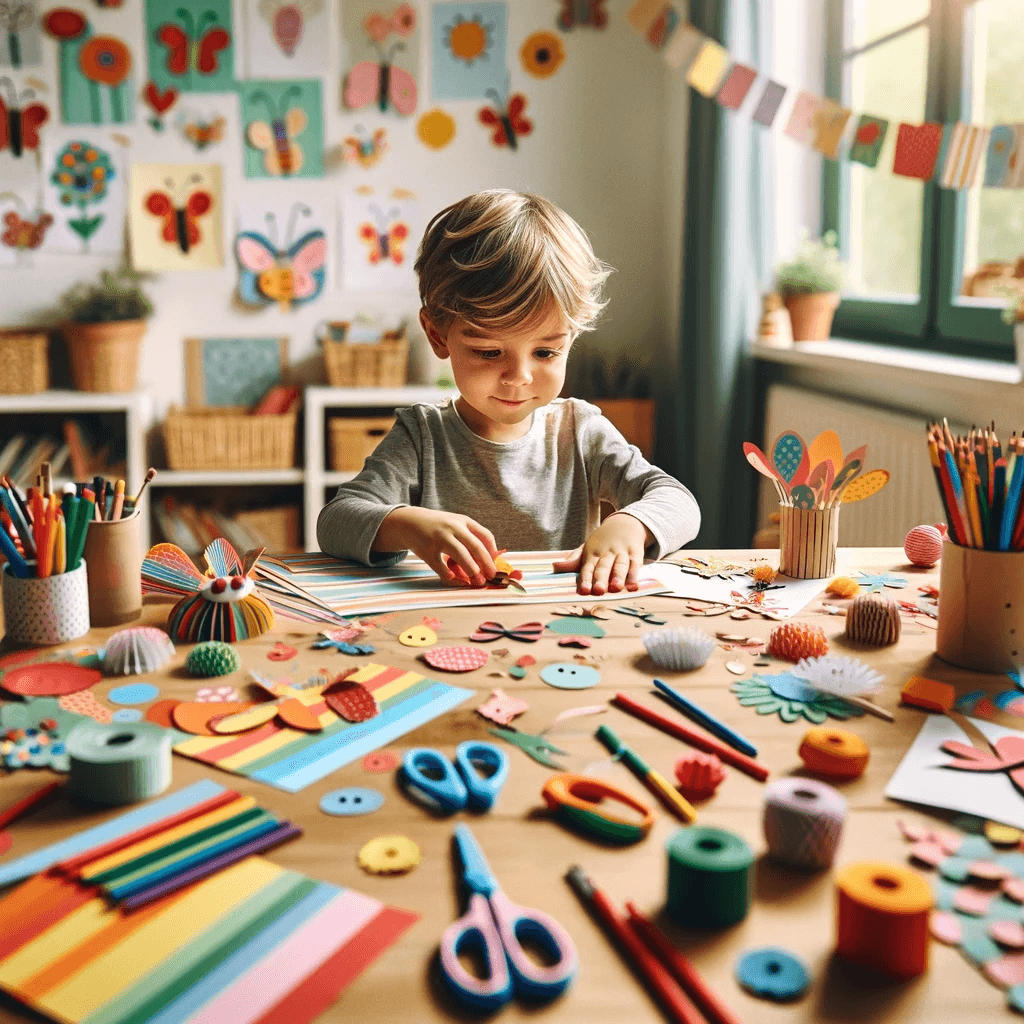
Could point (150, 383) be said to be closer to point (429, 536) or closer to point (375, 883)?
point (429, 536)

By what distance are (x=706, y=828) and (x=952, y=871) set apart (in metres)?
0.12

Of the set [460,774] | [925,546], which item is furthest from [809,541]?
[460,774]

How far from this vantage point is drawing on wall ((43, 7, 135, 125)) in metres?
3.02

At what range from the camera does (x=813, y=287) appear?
2.67 m

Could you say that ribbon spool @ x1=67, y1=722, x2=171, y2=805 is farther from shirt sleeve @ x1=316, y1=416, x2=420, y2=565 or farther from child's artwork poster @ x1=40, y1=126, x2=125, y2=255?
child's artwork poster @ x1=40, y1=126, x2=125, y2=255

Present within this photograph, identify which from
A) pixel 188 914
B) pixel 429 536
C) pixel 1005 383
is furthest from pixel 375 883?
pixel 1005 383

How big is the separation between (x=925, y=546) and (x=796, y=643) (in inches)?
14.4

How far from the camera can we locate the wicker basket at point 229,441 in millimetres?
2990

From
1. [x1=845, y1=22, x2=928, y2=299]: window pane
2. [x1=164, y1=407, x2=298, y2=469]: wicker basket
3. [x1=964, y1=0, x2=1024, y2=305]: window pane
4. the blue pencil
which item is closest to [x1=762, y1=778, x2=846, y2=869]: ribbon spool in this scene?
the blue pencil

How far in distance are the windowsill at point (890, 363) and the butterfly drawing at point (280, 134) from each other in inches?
59.0

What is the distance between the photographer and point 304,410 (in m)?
3.19

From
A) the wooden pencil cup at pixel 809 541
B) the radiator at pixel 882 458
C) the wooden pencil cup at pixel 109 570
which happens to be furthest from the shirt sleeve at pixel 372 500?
the radiator at pixel 882 458

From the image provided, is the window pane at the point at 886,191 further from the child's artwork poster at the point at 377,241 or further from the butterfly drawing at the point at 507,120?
the child's artwork poster at the point at 377,241

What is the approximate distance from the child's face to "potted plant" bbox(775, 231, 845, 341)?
61.2 inches
